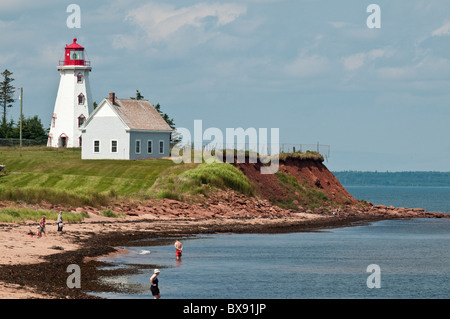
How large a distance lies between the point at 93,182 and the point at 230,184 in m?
12.7

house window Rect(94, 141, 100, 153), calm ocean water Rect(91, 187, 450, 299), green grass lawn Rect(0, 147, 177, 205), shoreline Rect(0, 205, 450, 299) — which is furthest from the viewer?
house window Rect(94, 141, 100, 153)

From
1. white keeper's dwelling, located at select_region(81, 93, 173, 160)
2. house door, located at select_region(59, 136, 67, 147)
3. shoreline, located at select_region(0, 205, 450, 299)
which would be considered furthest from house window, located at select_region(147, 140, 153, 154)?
shoreline, located at select_region(0, 205, 450, 299)

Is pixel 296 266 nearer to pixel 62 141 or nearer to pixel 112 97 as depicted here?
pixel 112 97

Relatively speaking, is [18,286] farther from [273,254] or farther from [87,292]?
[273,254]

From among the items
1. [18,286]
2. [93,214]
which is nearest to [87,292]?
[18,286]

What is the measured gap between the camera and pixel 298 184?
87.3 meters

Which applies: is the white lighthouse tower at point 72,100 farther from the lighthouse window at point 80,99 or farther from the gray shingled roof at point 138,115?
the gray shingled roof at point 138,115

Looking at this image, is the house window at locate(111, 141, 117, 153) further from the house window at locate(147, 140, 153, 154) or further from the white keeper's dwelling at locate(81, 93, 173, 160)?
the house window at locate(147, 140, 153, 154)

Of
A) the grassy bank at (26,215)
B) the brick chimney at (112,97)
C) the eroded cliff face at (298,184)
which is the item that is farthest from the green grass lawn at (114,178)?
the brick chimney at (112,97)

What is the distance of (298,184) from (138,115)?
64.4 ft

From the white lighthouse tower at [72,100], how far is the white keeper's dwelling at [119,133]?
9.83m

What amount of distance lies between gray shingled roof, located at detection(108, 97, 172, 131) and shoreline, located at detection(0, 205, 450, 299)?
21907mm

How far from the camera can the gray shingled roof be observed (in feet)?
291

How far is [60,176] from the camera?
257 ft
